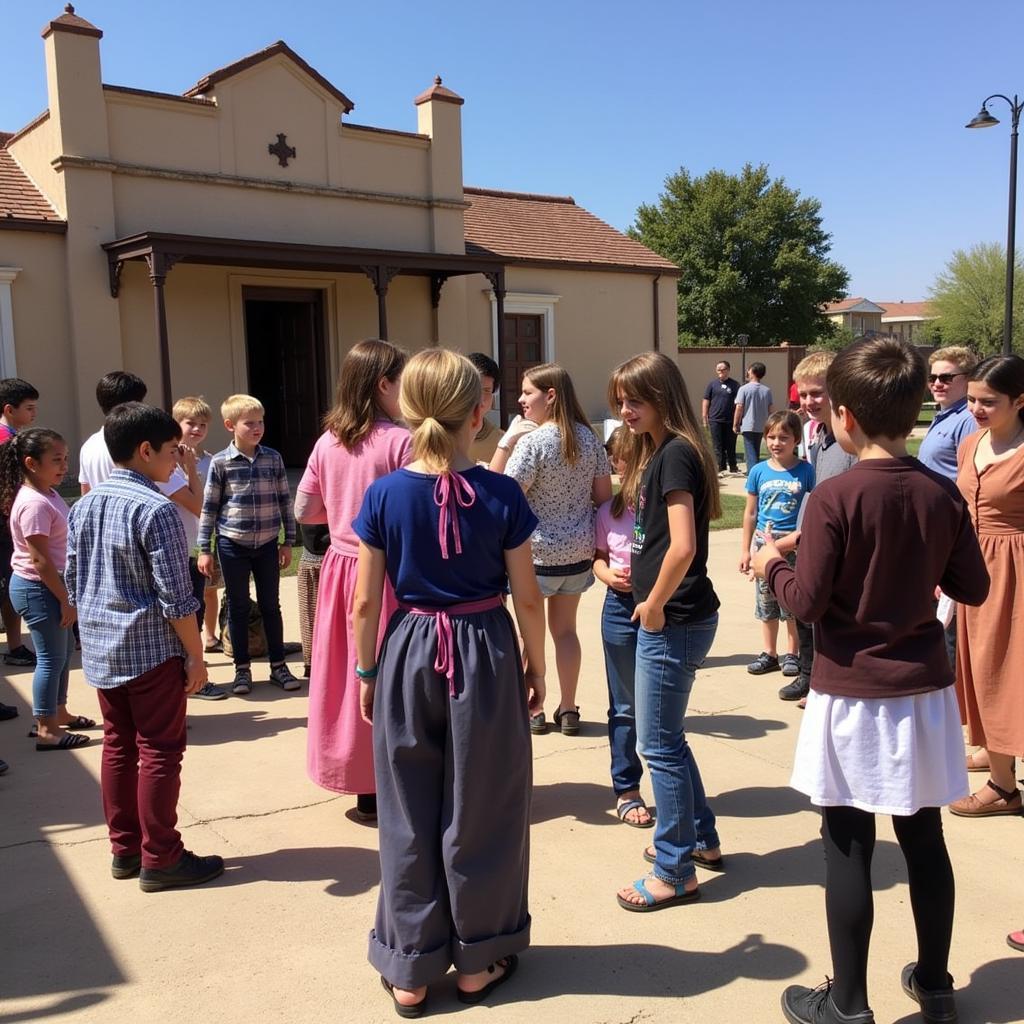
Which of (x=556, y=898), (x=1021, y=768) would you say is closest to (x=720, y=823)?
Result: (x=556, y=898)

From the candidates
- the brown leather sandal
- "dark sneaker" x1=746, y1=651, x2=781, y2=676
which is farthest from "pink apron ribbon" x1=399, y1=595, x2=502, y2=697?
"dark sneaker" x1=746, y1=651, x2=781, y2=676

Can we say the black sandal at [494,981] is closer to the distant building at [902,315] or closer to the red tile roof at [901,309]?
the distant building at [902,315]

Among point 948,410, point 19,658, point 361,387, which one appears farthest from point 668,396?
point 19,658

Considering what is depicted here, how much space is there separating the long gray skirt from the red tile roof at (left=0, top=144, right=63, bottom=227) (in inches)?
528

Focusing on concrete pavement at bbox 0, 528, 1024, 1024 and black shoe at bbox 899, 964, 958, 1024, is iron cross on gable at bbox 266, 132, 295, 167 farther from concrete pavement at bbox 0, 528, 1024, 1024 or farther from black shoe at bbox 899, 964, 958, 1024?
black shoe at bbox 899, 964, 958, 1024

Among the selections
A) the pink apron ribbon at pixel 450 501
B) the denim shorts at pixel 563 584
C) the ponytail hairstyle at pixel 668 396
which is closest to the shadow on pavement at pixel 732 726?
the denim shorts at pixel 563 584

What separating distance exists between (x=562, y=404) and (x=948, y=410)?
1990mm

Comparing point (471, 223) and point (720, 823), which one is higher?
point (471, 223)

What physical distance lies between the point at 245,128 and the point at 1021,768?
14.6m

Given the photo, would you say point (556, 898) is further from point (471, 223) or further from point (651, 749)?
point (471, 223)

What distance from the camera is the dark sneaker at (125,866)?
139 inches

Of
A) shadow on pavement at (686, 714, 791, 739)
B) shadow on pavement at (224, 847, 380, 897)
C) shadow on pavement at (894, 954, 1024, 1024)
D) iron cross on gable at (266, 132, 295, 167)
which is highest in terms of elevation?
iron cross on gable at (266, 132, 295, 167)

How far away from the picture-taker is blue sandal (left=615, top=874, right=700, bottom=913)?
10.6ft

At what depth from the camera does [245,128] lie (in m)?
15.4
